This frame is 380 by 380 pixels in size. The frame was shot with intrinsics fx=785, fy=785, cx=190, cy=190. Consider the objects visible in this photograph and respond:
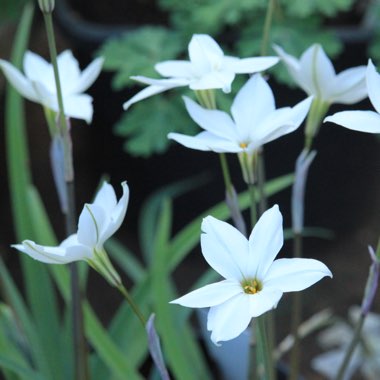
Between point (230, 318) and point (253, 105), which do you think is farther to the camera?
point (253, 105)

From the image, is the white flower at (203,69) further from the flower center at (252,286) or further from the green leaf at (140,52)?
the green leaf at (140,52)

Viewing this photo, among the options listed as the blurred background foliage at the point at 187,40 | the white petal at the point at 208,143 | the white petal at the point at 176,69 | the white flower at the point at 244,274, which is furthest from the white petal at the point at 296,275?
the blurred background foliage at the point at 187,40

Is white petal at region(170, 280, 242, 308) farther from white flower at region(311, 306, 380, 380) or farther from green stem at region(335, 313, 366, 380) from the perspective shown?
white flower at region(311, 306, 380, 380)

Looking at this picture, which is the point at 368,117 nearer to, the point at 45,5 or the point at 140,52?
the point at 45,5

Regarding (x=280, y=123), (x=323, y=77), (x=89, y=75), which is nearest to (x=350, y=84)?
(x=323, y=77)

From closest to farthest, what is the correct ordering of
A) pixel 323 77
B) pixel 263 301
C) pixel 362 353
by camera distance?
1. pixel 263 301
2. pixel 323 77
3. pixel 362 353

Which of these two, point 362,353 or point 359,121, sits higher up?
point 359,121

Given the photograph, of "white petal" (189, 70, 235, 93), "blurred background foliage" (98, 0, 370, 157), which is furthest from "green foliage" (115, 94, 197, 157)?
"white petal" (189, 70, 235, 93)
